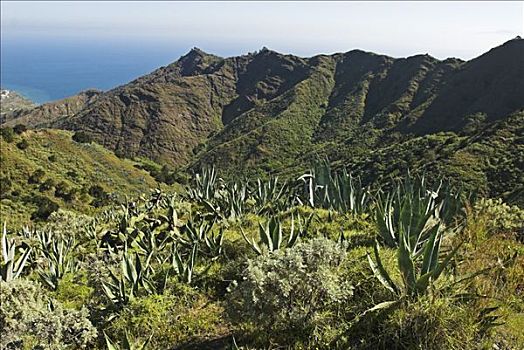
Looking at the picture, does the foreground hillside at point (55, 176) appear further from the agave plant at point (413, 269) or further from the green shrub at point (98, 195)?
the agave plant at point (413, 269)

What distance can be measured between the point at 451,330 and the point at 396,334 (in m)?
0.36

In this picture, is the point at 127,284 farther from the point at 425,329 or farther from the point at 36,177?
the point at 36,177

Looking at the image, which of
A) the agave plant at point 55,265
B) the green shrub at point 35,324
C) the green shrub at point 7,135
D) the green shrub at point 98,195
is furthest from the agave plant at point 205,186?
the green shrub at point 7,135

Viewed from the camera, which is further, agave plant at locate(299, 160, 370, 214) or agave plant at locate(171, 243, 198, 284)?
agave plant at locate(299, 160, 370, 214)

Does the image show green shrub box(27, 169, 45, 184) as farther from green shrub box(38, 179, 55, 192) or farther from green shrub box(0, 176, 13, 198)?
green shrub box(0, 176, 13, 198)

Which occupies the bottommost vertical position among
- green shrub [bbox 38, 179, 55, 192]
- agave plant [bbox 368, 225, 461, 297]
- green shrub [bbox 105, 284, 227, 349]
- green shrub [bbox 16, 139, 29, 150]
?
green shrub [bbox 38, 179, 55, 192]

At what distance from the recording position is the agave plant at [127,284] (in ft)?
15.8

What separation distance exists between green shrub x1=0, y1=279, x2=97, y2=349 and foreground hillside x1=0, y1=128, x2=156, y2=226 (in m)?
22.9

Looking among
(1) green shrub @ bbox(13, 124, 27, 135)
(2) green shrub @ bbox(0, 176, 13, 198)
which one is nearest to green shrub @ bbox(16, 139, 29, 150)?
(1) green shrub @ bbox(13, 124, 27, 135)

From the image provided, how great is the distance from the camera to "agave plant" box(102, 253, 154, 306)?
4.82 metres

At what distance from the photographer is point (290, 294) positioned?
350cm

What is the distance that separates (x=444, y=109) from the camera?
65812mm

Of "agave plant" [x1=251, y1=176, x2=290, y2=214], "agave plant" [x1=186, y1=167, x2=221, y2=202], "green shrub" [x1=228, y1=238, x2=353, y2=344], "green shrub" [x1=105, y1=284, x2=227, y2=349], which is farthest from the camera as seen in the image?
"agave plant" [x1=186, y1=167, x2=221, y2=202]

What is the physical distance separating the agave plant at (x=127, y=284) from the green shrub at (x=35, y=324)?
1.80 feet
